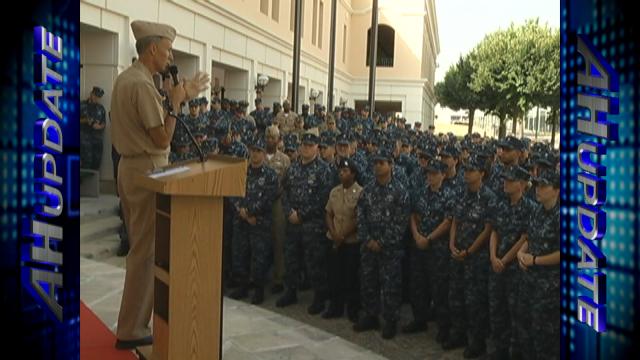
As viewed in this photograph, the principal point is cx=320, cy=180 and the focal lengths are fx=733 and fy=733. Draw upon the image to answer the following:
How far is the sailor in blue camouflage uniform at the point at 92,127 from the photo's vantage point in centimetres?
1172

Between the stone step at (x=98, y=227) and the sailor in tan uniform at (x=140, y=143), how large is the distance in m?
4.72

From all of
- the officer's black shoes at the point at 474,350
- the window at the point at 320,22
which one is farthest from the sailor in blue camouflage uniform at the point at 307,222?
the window at the point at 320,22

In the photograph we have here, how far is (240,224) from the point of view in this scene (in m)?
8.09

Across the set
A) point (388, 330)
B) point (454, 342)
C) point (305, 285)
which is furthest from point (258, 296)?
point (454, 342)

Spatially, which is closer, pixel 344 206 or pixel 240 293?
pixel 344 206

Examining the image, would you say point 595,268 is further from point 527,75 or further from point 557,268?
point 527,75

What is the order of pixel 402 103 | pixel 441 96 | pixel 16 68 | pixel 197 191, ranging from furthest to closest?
1. pixel 441 96
2. pixel 402 103
3. pixel 197 191
4. pixel 16 68

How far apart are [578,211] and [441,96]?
5194cm

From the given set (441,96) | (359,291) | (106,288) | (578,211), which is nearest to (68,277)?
(578,211)

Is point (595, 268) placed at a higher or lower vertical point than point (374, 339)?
higher

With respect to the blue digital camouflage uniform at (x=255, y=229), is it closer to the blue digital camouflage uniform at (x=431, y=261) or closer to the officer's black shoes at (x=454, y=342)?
the blue digital camouflage uniform at (x=431, y=261)

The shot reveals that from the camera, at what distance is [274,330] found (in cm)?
580

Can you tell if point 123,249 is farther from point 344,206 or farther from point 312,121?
point 312,121

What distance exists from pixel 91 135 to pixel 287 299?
5.53 meters
